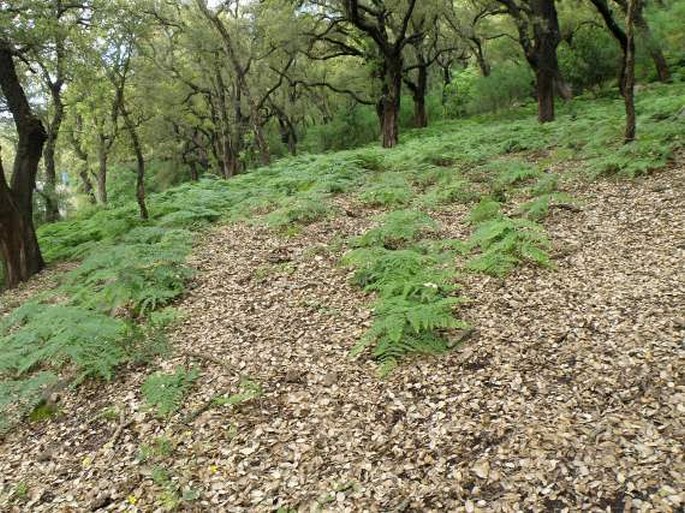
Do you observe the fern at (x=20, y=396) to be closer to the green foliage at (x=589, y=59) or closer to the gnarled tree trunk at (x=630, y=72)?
the gnarled tree trunk at (x=630, y=72)

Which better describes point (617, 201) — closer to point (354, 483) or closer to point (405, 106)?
point (354, 483)

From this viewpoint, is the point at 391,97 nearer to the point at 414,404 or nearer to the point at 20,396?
the point at 414,404

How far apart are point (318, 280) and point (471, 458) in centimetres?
383

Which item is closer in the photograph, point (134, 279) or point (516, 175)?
point (134, 279)

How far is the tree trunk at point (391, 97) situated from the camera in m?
16.6

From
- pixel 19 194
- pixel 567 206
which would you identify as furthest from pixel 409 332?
pixel 19 194

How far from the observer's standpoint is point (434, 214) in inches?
356

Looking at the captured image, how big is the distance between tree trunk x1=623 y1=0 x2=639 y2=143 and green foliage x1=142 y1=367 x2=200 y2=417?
9.19 m

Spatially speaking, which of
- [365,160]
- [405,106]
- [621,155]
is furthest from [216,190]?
[405,106]

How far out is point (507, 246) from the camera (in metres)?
6.53

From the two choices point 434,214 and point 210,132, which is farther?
point 210,132

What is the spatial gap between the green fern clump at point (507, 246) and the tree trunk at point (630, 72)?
444 cm

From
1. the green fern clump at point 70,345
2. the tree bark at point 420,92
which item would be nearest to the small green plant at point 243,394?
the green fern clump at point 70,345

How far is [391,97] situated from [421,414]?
14293mm
